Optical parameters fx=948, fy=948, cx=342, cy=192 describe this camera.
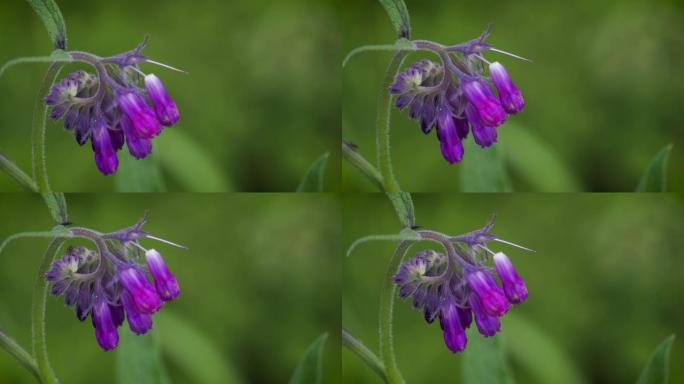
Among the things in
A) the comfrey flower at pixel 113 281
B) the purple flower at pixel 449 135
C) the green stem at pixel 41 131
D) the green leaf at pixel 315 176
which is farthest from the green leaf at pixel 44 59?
the purple flower at pixel 449 135

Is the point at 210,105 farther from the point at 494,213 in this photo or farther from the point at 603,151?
the point at 603,151

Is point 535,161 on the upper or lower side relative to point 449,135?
lower

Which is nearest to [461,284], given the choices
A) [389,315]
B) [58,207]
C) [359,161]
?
[389,315]

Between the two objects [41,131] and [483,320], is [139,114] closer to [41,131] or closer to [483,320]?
[41,131]

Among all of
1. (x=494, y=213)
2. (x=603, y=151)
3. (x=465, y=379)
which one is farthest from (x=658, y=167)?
(x=465, y=379)

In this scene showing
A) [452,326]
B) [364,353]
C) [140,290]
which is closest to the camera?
[140,290]

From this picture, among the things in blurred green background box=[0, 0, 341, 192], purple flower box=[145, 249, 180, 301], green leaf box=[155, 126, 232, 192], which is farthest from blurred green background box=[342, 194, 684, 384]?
purple flower box=[145, 249, 180, 301]

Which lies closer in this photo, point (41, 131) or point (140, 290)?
point (140, 290)
